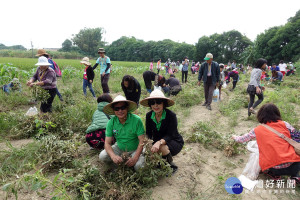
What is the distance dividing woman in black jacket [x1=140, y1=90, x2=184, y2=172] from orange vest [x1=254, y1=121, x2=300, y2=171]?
1082mm

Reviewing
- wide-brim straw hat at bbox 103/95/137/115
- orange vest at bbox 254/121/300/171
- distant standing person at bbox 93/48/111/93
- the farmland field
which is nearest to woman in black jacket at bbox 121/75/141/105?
the farmland field

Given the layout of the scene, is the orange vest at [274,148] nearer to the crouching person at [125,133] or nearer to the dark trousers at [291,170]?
the dark trousers at [291,170]

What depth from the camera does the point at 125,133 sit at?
7.79ft

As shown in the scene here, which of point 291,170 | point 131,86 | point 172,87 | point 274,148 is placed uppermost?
point 131,86

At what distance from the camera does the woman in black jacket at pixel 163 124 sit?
2230mm

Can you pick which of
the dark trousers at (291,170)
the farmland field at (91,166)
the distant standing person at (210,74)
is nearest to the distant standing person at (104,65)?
the farmland field at (91,166)

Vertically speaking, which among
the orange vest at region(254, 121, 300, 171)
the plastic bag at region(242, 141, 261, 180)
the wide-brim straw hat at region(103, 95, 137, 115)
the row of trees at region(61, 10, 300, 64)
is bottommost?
the plastic bag at region(242, 141, 261, 180)

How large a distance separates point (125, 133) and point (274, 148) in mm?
1922

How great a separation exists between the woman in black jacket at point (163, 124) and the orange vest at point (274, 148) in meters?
1.08

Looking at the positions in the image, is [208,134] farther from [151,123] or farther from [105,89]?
[105,89]

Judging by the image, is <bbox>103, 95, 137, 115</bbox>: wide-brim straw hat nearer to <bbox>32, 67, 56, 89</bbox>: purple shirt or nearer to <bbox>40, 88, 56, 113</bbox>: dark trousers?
<bbox>32, 67, 56, 89</bbox>: purple shirt

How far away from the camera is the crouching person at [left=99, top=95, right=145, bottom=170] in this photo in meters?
2.25

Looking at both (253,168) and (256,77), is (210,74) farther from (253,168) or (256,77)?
(253,168)

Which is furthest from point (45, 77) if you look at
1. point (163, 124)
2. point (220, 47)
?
point (220, 47)
